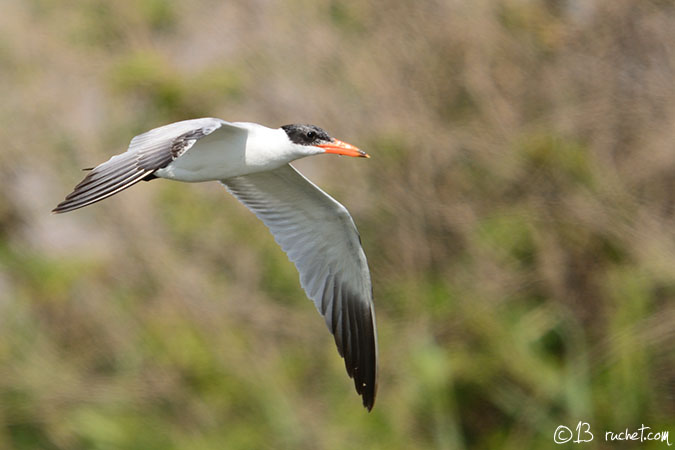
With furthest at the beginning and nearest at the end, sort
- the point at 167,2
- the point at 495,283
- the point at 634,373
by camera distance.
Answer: the point at 167,2
the point at 495,283
the point at 634,373

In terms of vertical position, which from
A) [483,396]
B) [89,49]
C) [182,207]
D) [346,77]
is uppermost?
[89,49]

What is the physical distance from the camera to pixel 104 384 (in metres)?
11.2

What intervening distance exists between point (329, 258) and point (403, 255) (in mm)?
4795

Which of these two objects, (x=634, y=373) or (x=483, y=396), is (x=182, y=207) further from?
(x=634, y=373)

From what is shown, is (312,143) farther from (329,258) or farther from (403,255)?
(403,255)

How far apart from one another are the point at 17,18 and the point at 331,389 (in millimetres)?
5918

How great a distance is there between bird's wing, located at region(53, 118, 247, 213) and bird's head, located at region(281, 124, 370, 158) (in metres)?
0.51

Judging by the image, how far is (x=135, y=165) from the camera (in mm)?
4680

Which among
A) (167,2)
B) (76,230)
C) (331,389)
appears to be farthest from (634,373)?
(167,2)

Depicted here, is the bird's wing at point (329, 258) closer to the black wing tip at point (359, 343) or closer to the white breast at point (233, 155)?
the black wing tip at point (359, 343)

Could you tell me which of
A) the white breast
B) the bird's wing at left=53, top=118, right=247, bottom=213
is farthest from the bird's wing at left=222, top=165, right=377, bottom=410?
the bird's wing at left=53, top=118, right=247, bottom=213

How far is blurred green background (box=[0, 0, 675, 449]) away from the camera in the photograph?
1047cm

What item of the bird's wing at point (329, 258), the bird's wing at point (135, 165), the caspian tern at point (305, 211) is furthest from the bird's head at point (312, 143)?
the bird's wing at point (329, 258)

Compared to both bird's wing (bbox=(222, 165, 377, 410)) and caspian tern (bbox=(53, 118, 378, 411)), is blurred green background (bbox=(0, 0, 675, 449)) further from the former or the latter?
caspian tern (bbox=(53, 118, 378, 411))
